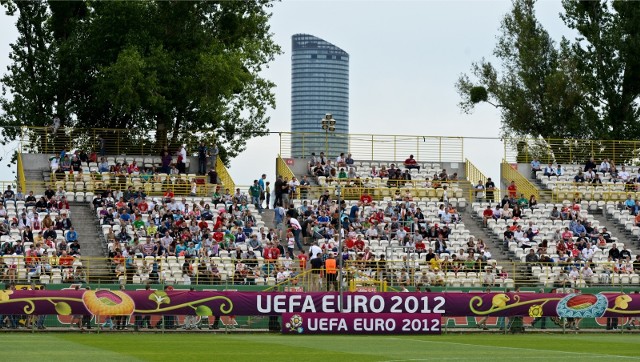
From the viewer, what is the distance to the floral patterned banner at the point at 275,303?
119 ft

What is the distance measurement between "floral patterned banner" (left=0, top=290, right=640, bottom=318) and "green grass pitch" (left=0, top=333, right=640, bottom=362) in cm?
121

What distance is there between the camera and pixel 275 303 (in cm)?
3738

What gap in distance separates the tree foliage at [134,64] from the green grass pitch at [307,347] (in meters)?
22.5

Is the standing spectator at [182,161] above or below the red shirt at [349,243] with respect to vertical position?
above

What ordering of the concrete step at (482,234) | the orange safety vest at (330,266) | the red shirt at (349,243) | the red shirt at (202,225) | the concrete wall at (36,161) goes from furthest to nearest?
the concrete wall at (36,161) < the concrete step at (482,234) < the red shirt at (349,243) < the red shirt at (202,225) < the orange safety vest at (330,266)

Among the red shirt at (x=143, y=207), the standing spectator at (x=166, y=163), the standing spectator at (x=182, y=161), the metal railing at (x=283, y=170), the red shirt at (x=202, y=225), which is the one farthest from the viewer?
the metal railing at (x=283, y=170)

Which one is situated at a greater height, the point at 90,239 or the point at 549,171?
the point at 549,171

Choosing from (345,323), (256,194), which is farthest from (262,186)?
(345,323)

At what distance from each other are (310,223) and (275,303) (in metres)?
11.3

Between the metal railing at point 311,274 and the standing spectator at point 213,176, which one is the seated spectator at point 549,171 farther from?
the standing spectator at point 213,176

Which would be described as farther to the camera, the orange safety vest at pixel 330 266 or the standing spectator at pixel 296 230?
the standing spectator at pixel 296 230

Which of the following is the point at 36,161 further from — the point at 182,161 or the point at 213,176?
the point at 213,176

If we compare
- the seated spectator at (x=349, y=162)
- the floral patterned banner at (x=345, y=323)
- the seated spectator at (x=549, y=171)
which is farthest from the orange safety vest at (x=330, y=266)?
the seated spectator at (x=549, y=171)

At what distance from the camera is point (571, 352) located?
88.3ft
